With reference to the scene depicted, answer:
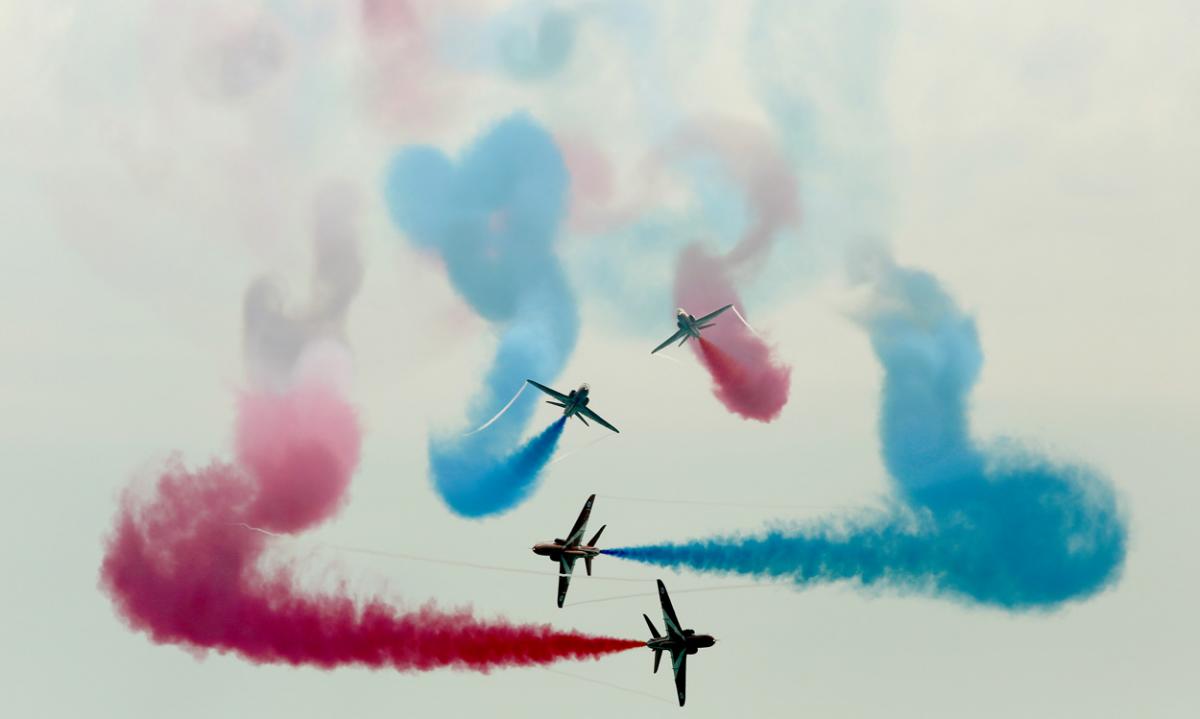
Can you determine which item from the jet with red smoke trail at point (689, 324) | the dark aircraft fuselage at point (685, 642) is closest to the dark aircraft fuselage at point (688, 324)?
the jet with red smoke trail at point (689, 324)

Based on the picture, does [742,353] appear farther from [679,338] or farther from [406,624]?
[406,624]

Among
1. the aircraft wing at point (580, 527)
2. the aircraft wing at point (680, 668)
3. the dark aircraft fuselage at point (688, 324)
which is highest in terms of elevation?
the dark aircraft fuselage at point (688, 324)

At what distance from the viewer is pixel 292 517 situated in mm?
66562

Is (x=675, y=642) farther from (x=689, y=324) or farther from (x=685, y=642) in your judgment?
(x=689, y=324)

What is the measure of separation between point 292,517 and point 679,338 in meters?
17.8

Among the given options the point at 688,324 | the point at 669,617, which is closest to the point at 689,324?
the point at 688,324

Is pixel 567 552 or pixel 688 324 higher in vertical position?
pixel 688 324

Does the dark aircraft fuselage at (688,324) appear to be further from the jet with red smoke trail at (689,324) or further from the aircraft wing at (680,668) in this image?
the aircraft wing at (680,668)

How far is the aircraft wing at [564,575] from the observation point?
67.7 meters

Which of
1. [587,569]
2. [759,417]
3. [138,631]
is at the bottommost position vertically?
[138,631]

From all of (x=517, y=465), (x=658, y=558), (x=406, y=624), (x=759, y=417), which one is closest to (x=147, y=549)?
(x=406, y=624)

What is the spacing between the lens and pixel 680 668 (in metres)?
66.6

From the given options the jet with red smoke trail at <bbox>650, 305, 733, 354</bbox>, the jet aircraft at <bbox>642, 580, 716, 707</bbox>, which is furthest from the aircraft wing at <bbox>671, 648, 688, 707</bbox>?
the jet with red smoke trail at <bbox>650, 305, 733, 354</bbox>

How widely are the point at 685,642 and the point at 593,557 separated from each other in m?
5.10
